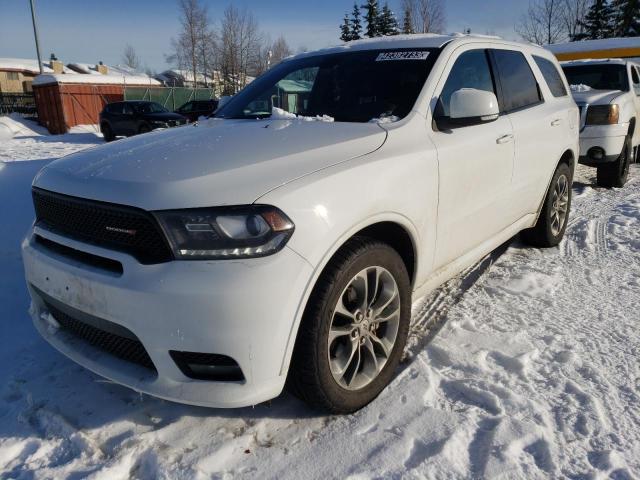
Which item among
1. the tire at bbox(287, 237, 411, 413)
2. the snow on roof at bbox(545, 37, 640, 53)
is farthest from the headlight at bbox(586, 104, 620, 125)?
the snow on roof at bbox(545, 37, 640, 53)

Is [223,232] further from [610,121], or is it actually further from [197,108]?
[197,108]

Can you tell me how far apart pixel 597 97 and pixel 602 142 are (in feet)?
2.40

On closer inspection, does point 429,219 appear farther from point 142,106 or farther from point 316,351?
point 142,106

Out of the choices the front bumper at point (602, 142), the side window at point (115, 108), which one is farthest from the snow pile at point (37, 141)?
the front bumper at point (602, 142)

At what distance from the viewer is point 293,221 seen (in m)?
1.87

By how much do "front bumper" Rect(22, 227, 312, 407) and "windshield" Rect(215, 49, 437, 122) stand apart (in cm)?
133

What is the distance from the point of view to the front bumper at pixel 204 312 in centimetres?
179

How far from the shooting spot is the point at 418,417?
2248 millimetres

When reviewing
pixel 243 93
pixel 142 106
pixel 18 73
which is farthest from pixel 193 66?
pixel 243 93

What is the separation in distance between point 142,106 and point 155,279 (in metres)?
18.8

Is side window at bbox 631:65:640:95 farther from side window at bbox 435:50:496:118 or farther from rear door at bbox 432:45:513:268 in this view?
rear door at bbox 432:45:513:268

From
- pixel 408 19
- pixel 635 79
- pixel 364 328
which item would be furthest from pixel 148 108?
pixel 408 19

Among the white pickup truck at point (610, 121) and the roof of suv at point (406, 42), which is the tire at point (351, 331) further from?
the white pickup truck at point (610, 121)

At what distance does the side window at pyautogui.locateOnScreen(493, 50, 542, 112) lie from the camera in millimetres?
3553
